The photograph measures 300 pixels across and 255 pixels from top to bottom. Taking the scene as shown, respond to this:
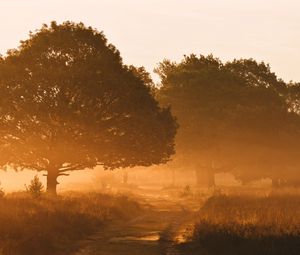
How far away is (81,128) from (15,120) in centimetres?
449

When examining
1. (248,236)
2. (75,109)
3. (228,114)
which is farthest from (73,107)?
(228,114)

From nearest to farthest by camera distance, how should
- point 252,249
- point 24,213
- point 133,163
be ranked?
1. point 252,249
2. point 24,213
3. point 133,163

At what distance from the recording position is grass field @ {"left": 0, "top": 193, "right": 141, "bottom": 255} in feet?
52.0

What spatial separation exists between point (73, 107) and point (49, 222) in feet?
55.8

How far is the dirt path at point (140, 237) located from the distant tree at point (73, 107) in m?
9.60

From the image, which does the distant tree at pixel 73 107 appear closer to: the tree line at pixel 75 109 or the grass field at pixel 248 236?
the tree line at pixel 75 109

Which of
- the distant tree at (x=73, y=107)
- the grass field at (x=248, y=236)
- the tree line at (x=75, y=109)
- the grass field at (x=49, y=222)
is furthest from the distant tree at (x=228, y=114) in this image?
the grass field at (x=248, y=236)

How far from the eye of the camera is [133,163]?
3847 cm

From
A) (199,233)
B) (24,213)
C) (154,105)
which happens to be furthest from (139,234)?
(154,105)

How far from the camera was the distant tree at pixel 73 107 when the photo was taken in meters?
35.9

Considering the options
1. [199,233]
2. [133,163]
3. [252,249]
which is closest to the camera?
[252,249]

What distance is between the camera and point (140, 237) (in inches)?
785

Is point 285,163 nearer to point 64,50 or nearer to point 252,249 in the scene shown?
point 64,50

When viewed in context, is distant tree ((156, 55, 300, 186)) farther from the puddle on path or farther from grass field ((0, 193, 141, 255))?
the puddle on path
